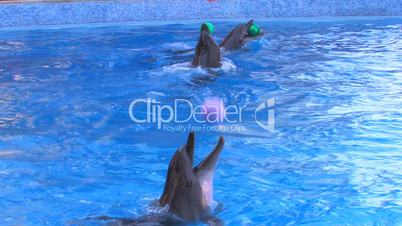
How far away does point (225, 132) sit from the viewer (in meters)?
4.70

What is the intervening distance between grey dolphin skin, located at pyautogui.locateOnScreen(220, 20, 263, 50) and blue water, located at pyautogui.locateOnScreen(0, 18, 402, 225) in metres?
0.11

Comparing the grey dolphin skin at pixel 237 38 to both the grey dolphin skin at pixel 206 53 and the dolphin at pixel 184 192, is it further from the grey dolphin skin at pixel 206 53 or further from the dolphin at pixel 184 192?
the dolphin at pixel 184 192

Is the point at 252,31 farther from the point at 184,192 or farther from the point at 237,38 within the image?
the point at 184,192


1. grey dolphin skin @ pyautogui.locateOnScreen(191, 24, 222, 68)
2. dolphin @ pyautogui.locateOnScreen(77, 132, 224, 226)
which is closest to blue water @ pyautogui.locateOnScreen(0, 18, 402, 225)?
grey dolphin skin @ pyautogui.locateOnScreen(191, 24, 222, 68)

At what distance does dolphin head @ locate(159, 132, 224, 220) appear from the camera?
286 cm

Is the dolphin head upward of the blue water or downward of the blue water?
upward

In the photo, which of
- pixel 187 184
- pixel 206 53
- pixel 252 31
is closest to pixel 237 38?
pixel 252 31

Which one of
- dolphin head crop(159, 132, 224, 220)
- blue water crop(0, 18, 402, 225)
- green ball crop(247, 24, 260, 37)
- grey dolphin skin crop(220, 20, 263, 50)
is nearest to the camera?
dolphin head crop(159, 132, 224, 220)

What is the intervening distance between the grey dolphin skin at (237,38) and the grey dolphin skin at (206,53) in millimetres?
977

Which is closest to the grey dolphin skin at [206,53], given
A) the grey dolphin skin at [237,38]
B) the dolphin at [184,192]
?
the grey dolphin skin at [237,38]

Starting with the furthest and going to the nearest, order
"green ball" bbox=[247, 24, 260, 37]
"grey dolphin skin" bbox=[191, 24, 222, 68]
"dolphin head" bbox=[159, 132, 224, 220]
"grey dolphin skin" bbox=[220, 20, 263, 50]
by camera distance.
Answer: "green ball" bbox=[247, 24, 260, 37]
"grey dolphin skin" bbox=[220, 20, 263, 50]
"grey dolphin skin" bbox=[191, 24, 222, 68]
"dolphin head" bbox=[159, 132, 224, 220]

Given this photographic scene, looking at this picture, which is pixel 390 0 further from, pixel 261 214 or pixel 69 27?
pixel 261 214

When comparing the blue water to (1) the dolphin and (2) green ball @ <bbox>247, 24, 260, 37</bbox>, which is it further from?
(1) the dolphin

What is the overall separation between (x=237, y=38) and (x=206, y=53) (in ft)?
4.18
